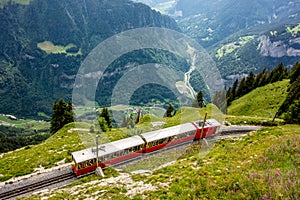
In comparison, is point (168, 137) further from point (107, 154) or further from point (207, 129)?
point (107, 154)

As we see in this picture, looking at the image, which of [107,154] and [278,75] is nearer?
[107,154]

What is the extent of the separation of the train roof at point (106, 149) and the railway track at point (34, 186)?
2803 millimetres

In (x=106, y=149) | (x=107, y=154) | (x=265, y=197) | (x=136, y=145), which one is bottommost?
(x=136, y=145)

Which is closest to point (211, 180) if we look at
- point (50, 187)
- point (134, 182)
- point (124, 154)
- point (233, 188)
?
point (233, 188)

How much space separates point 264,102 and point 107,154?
69652 mm

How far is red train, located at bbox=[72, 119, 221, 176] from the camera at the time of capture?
32.7 m

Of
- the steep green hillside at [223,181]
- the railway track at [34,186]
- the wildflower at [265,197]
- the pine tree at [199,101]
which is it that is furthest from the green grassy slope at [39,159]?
the pine tree at [199,101]

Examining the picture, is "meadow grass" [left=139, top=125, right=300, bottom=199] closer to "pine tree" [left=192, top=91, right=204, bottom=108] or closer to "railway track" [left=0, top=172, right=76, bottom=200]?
"railway track" [left=0, top=172, right=76, bottom=200]

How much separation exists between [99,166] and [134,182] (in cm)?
1041

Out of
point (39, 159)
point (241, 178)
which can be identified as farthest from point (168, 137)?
point (241, 178)

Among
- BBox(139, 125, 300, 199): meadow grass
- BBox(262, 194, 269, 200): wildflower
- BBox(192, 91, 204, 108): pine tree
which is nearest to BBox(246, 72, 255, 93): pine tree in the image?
BBox(192, 91, 204, 108): pine tree

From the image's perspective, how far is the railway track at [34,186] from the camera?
29031mm

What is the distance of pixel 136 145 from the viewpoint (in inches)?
1419

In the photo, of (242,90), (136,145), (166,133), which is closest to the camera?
(136,145)
